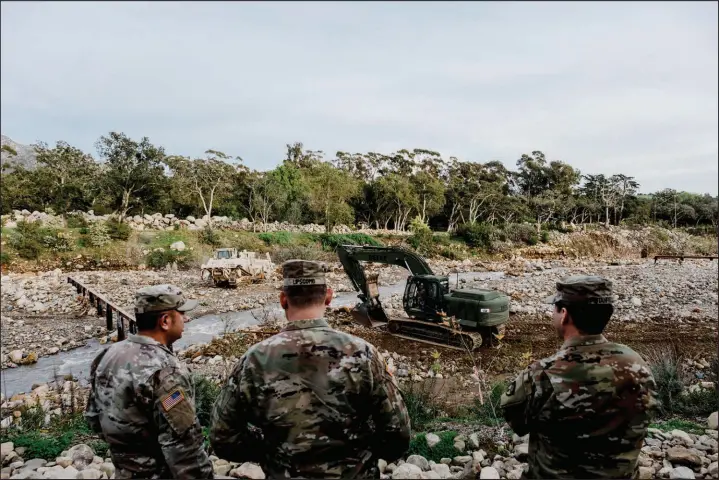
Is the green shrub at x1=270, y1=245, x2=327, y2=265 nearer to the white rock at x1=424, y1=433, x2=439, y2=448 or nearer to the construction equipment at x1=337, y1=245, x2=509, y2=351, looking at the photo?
the construction equipment at x1=337, y1=245, x2=509, y2=351

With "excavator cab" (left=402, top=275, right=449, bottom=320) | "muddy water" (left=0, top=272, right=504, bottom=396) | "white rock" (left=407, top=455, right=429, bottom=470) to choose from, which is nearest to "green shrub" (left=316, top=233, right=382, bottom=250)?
"muddy water" (left=0, top=272, right=504, bottom=396)

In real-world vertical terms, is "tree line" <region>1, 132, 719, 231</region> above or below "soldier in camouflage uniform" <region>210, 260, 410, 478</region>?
above

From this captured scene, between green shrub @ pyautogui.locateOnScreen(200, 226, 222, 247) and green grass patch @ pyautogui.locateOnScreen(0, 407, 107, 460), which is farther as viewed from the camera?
green shrub @ pyautogui.locateOnScreen(200, 226, 222, 247)

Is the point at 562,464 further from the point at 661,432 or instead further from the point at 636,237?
the point at 636,237

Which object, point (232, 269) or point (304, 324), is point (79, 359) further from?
point (232, 269)

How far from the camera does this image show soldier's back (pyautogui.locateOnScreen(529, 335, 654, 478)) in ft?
6.77

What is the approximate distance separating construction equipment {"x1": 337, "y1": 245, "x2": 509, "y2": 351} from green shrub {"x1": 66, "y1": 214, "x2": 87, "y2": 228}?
67.9 ft

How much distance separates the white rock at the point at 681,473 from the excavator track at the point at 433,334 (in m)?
5.09

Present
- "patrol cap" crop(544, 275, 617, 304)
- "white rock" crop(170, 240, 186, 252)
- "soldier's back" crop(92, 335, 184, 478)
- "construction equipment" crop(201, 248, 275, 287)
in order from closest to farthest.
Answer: "patrol cap" crop(544, 275, 617, 304) → "soldier's back" crop(92, 335, 184, 478) → "construction equipment" crop(201, 248, 275, 287) → "white rock" crop(170, 240, 186, 252)

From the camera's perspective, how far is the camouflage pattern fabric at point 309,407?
1951 mm

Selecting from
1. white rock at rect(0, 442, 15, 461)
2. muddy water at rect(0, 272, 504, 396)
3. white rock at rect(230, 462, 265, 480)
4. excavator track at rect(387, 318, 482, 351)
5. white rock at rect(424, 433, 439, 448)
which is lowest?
muddy water at rect(0, 272, 504, 396)

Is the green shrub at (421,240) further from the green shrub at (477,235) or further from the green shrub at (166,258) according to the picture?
the green shrub at (166,258)

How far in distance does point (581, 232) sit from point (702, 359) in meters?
36.4

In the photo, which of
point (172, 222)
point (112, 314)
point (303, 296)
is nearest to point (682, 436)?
point (303, 296)
